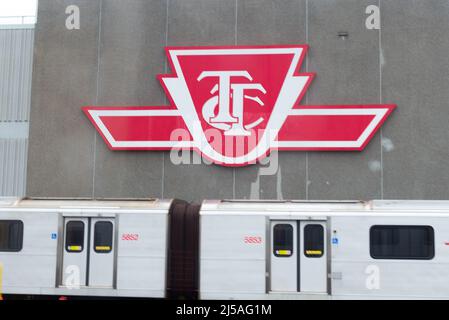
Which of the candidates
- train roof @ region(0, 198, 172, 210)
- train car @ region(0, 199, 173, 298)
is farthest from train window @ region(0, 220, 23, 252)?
train roof @ region(0, 198, 172, 210)

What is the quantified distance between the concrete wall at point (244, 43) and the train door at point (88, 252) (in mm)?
5023

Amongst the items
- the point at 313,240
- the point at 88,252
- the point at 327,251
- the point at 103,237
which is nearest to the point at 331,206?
the point at 313,240

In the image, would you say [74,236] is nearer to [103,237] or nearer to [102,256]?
[103,237]

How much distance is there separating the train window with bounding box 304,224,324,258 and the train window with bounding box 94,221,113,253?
4406 mm

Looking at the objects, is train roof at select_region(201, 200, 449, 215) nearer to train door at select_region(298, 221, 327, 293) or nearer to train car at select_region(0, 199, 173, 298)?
train door at select_region(298, 221, 327, 293)

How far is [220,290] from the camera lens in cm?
1220

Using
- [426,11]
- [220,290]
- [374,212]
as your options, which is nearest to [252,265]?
[220,290]

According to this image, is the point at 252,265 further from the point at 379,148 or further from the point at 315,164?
the point at 379,148

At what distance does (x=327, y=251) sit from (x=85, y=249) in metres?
5.41

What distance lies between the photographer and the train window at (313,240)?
12.1 meters

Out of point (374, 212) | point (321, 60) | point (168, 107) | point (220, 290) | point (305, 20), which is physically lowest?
point (220, 290)

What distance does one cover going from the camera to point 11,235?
12.8 metres

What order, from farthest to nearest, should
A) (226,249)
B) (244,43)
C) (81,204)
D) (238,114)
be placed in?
(244,43) → (238,114) → (81,204) → (226,249)

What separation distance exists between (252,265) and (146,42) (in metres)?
9.12
